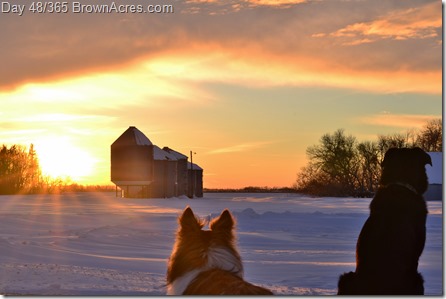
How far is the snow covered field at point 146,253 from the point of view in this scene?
10047 millimetres

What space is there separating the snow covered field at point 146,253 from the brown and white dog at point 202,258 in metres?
3.44

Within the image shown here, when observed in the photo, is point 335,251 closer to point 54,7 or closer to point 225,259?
point 54,7

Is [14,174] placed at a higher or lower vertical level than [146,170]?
lower

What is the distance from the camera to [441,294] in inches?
377

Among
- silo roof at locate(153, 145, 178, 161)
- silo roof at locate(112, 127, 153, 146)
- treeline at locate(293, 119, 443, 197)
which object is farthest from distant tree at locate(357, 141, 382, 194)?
silo roof at locate(153, 145, 178, 161)

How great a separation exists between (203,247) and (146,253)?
8.66 m

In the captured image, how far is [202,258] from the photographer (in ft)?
20.3

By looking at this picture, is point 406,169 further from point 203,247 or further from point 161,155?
point 161,155

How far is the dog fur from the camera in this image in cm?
685

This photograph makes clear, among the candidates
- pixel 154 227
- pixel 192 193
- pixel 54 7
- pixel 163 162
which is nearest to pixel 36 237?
pixel 154 227

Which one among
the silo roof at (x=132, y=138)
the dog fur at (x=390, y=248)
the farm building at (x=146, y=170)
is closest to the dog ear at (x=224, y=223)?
the dog fur at (x=390, y=248)

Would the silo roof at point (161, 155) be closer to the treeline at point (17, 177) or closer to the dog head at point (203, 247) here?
the treeline at point (17, 177)

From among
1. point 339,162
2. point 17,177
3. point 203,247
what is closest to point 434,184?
point 339,162

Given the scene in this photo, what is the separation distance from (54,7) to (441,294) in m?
8.22
